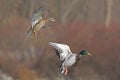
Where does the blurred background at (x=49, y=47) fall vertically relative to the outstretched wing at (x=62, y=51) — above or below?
below

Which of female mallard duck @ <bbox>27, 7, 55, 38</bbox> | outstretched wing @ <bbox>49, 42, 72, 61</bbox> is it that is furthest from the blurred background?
female mallard duck @ <bbox>27, 7, 55, 38</bbox>

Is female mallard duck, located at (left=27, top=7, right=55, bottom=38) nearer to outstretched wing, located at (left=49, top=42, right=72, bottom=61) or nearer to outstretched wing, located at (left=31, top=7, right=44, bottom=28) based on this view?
outstretched wing, located at (left=31, top=7, right=44, bottom=28)

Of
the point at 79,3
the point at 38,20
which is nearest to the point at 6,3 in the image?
the point at 79,3

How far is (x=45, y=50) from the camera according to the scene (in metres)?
15.3

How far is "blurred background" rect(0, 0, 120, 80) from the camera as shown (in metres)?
14.3

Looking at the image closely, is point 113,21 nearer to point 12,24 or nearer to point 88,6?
point 88,6

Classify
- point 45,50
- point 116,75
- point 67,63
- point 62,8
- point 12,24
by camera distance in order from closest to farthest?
point 67,63
point 116,75
point 45,50
point 12,24
point 62,8

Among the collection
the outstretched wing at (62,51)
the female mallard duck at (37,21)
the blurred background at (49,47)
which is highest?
the female mallard duck at (37,21)

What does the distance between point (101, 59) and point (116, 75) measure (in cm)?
99

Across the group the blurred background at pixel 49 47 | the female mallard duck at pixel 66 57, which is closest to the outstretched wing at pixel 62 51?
the female mallard duck at pixel 66 57

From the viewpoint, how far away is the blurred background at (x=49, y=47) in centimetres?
1426

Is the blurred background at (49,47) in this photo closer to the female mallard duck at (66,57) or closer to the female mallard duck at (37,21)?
the female mallard duck at (66,57)

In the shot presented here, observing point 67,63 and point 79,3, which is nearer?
point 67,63

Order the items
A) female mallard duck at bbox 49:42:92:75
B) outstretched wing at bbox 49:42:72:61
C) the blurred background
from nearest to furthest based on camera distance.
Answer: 1. female mallard duck at bbox 49:42:92:75
2. outstretched wing at bbox 49:42:72:61
3. the blurred background
